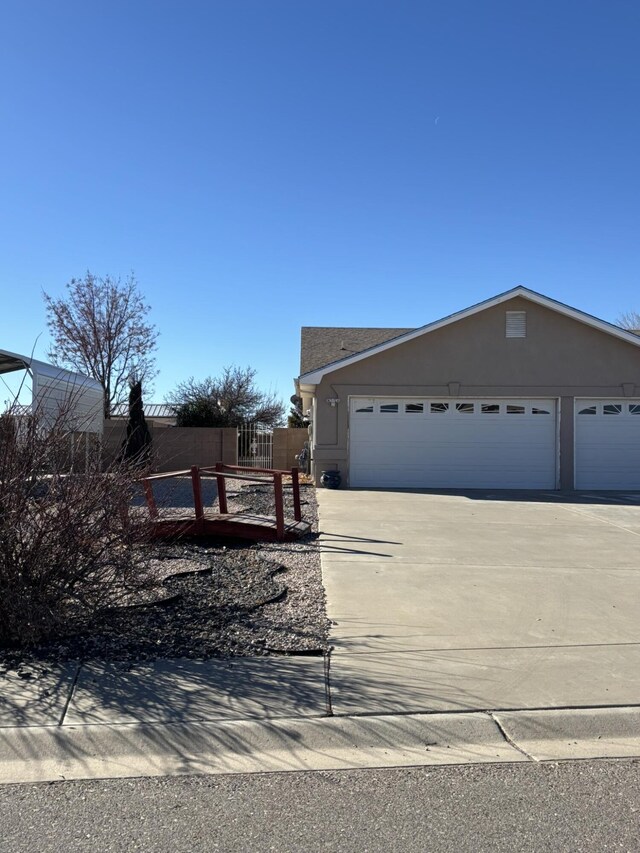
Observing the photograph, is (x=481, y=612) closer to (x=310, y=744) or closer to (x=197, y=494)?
(x=310, y=744)

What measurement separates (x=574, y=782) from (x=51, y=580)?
4.03 m

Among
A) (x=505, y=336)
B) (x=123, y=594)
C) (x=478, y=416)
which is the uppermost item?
(x=505, y=336)

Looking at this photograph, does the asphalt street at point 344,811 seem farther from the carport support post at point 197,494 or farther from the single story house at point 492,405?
the single story house at point 492,405

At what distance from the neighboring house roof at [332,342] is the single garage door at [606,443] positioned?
19.6 ft

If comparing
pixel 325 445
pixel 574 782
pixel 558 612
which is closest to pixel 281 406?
pixel 325 445

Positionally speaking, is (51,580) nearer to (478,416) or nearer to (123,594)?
(123,594)

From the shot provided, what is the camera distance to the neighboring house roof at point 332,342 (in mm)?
21875

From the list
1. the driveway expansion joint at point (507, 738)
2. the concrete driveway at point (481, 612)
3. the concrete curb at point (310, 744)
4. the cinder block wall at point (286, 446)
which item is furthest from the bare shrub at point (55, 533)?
the cinder block wall at point (286, 446)

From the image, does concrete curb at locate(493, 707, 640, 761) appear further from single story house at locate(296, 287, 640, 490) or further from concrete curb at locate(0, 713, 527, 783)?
single story house at locate(296, 287, 640, 490)

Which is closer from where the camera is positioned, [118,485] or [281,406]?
[118,485]

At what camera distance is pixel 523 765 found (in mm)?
4047

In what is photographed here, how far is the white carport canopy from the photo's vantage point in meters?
6.05

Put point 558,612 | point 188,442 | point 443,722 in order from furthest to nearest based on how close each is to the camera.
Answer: point 188,442 → point 558,612 → point 443,722

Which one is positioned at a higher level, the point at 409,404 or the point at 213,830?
the point at 409,404
